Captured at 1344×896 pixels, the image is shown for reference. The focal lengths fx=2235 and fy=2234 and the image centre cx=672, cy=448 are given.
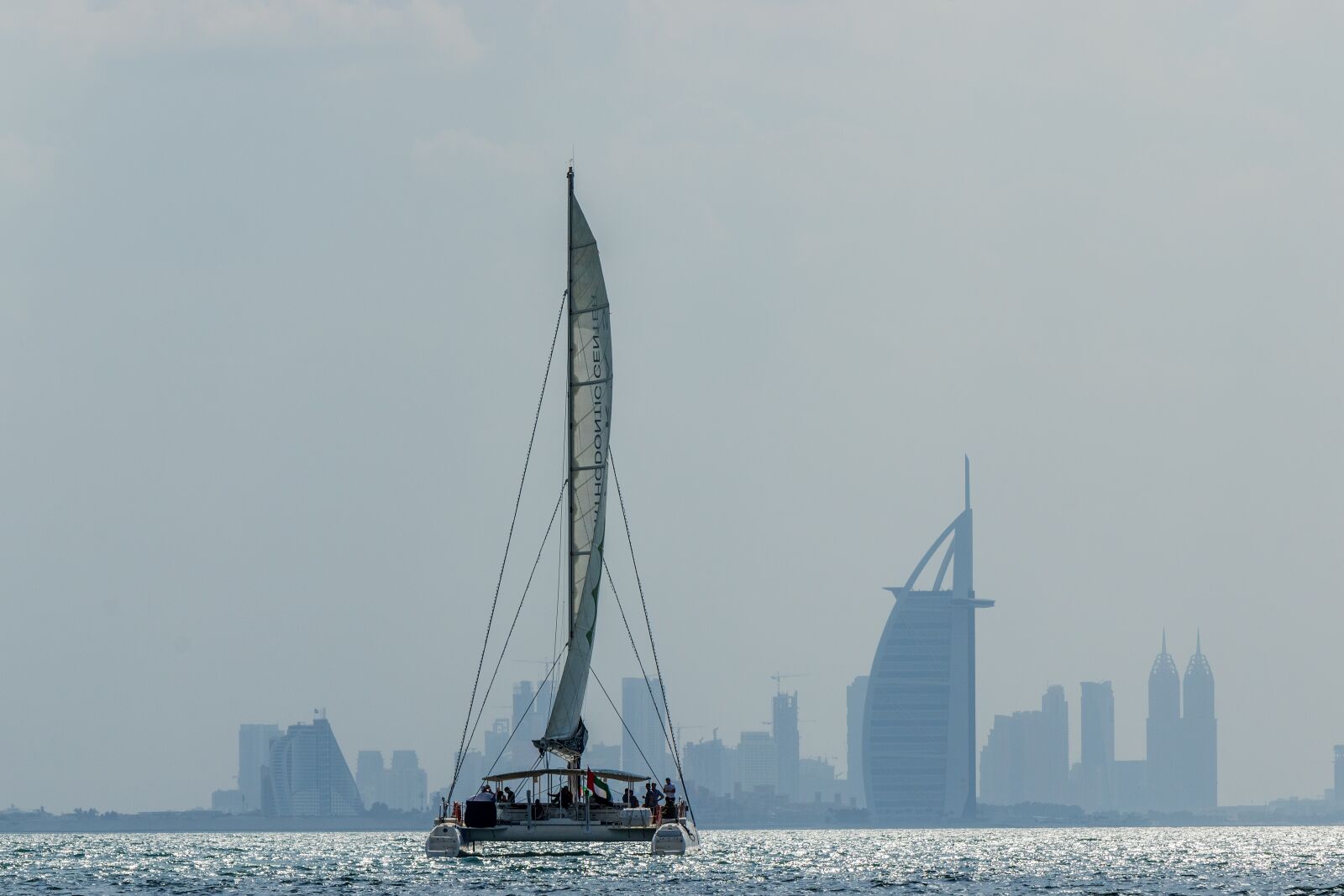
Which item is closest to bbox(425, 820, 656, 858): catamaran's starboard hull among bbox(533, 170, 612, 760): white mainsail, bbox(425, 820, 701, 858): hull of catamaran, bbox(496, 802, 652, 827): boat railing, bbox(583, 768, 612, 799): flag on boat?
bbox(425, 820, 701, 858): hull of catamaran

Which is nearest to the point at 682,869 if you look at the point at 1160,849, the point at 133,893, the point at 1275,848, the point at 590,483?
the point at 590,483

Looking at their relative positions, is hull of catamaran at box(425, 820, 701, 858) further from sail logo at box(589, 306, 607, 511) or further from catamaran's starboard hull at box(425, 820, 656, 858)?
sail logo at box(589, 306, 607, 511)

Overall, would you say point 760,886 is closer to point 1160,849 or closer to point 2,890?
point 2,890

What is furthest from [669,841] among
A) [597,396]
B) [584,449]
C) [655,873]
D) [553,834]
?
[597,396]

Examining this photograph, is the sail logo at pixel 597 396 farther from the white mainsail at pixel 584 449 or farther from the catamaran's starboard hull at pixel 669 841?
the catamaran's starboard hull at pixel 669 841

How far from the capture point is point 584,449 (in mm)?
84625

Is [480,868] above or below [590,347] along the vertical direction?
below

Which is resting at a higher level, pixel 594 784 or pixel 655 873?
pixel 594 784

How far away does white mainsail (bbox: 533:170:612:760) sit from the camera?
82875 millimetres

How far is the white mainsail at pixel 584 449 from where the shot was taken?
82.9 meters

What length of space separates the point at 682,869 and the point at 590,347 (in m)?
19.8

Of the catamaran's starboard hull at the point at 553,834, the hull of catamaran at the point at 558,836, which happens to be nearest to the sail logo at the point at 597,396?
the hull of catamaran at the point at 558,836

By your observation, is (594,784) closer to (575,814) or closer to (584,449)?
(575,814)

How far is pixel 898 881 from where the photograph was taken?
84.1 m
